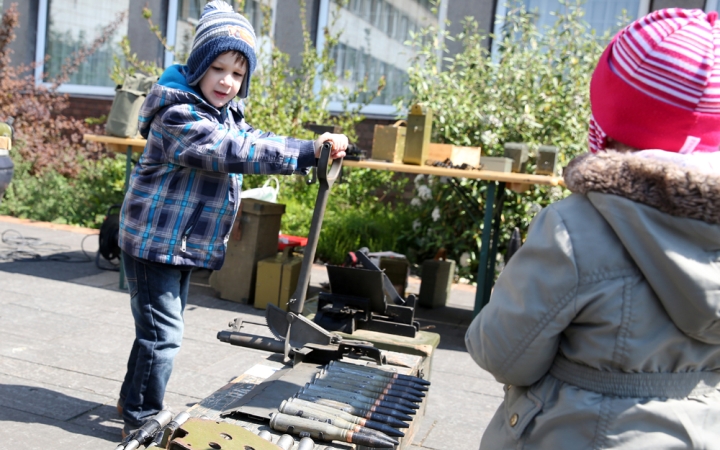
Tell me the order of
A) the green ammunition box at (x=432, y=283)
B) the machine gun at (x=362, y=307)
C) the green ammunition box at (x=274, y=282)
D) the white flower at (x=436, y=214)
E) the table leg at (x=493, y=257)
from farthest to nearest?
the white flower at (x=436, y=214) → the green ammunition box at (x=432, y=283) → the table leg at (x=493, y=257) → the green ammunition box at (x=274, y=282) → the machine gun at (x=362, y=307)

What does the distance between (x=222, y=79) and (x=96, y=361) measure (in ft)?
6.90

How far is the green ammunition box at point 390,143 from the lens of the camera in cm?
588

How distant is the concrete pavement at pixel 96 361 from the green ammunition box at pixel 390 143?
1346 millimetres

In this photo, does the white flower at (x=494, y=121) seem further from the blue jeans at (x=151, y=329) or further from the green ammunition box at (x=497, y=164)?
the blue jeans at (x=151, y=329)

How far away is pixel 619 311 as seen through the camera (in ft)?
4.93

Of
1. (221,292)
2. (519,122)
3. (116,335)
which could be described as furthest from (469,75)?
(116,335)

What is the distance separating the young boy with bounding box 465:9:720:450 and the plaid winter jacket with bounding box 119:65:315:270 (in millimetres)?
1498

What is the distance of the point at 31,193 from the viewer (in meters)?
9.38

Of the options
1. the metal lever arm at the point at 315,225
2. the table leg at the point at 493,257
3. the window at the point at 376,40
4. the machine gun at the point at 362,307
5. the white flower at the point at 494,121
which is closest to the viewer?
the metal lever arm at the point at 315,225

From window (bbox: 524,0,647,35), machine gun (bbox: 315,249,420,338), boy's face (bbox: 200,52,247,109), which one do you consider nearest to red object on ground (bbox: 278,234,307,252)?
machine gun (bbox: 315,249,420,338)

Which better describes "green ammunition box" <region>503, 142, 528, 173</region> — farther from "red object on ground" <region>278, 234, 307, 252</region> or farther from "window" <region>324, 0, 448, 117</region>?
"window" <region>324, 0, 448, 117</region>

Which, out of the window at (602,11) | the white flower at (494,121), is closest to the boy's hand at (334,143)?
the white flower at (494,121)

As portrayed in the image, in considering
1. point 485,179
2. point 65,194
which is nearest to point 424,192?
point 485,179

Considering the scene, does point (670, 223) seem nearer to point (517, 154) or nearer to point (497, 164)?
point (497, 164)
